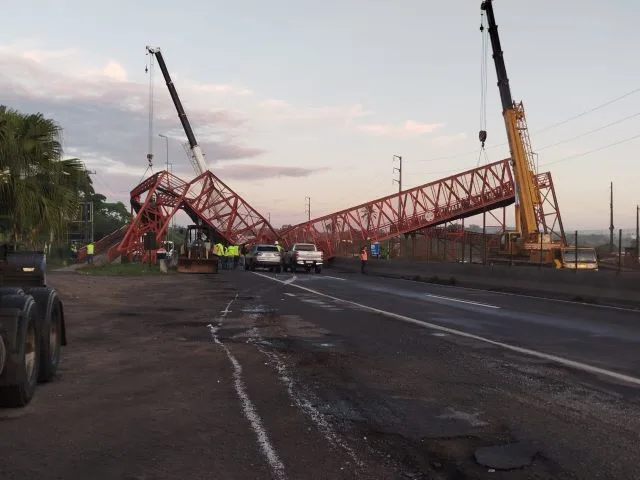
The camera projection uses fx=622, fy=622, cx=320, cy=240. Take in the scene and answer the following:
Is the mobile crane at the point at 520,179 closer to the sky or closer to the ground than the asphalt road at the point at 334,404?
closer to the sky

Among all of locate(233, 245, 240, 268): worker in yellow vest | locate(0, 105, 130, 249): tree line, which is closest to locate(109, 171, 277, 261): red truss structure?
locate(233, 245, 240, 268): worker in yellow vest

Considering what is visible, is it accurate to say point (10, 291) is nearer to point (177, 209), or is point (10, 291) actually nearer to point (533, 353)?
point (533, 353)

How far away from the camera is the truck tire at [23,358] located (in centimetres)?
591

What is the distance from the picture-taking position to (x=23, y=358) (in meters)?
5.96

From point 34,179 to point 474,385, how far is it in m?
16.2

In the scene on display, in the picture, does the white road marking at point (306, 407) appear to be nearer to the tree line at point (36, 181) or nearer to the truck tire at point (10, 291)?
the truck tire at point (10, 291)

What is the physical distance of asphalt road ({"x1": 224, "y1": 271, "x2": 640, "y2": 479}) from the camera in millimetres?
4816

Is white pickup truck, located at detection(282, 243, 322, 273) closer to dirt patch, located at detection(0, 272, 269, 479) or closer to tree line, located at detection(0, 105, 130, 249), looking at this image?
tree line, located at detection(0, 105, 130, 249)

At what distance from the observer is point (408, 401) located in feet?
21.2

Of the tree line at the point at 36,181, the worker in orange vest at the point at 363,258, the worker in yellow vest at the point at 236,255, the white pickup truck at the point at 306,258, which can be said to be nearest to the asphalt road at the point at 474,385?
the tree line at the point at 36,181

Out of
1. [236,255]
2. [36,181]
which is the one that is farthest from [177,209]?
[36,181]

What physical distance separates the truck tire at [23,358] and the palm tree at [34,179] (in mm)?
11979

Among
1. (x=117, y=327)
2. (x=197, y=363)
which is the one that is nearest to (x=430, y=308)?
(x=117, y=327)

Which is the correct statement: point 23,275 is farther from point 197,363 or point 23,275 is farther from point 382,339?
point 382,339
